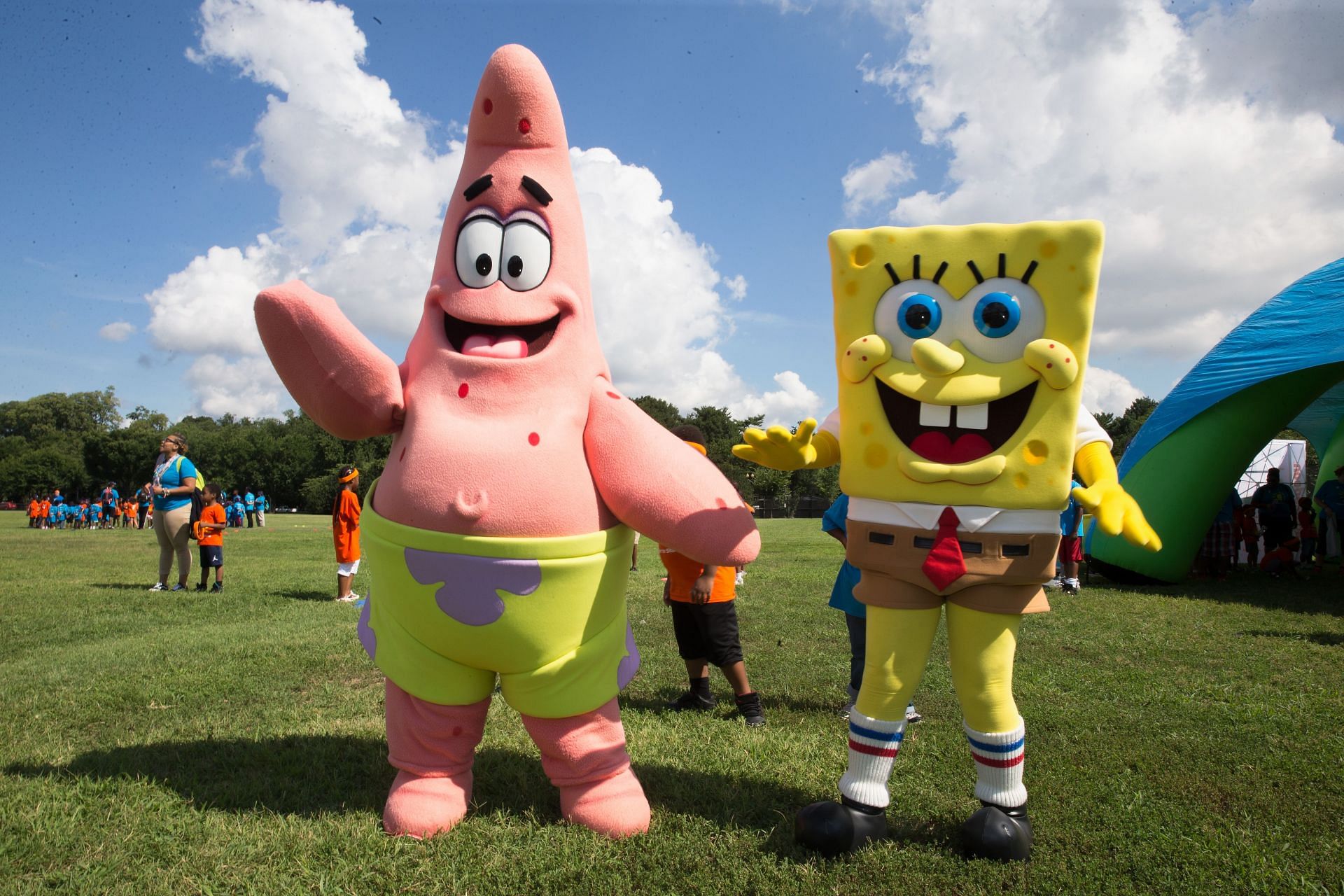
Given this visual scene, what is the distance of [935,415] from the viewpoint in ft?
10.4

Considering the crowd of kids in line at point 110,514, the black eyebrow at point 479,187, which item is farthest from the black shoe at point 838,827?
the crowd of kids in line at point 110,514

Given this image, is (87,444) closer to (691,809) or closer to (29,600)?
(29,600)

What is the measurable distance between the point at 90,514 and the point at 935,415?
122ft

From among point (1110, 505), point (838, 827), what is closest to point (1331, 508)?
point (1110, 505)

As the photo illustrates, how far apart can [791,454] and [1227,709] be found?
3.72 m

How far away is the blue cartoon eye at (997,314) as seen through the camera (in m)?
3.10

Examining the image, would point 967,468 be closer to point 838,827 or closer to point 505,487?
point 838,827

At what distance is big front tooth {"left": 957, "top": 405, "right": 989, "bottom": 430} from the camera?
3137mm

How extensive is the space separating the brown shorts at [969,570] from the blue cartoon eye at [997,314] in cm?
76

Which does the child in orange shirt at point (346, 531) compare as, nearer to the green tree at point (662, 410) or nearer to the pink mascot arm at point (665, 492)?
the pink mascot arm at point (665, 492)

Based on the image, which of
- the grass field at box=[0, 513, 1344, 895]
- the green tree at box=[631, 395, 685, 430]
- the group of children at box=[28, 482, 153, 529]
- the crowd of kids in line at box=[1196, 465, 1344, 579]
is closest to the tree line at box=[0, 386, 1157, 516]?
the green tree at box=[631, 395, 685, 430]

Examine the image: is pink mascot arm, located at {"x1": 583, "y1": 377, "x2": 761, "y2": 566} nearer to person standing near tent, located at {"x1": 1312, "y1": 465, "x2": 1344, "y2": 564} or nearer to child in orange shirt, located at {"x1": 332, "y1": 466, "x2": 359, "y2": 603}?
child in orange shirt, located at {"x1": 332, "y1": 466, "x2": 359, "y2": 603}

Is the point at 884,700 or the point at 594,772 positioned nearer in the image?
the point at 884,700

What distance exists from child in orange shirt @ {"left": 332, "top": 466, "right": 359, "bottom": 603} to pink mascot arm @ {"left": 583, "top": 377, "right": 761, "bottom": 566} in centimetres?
697
